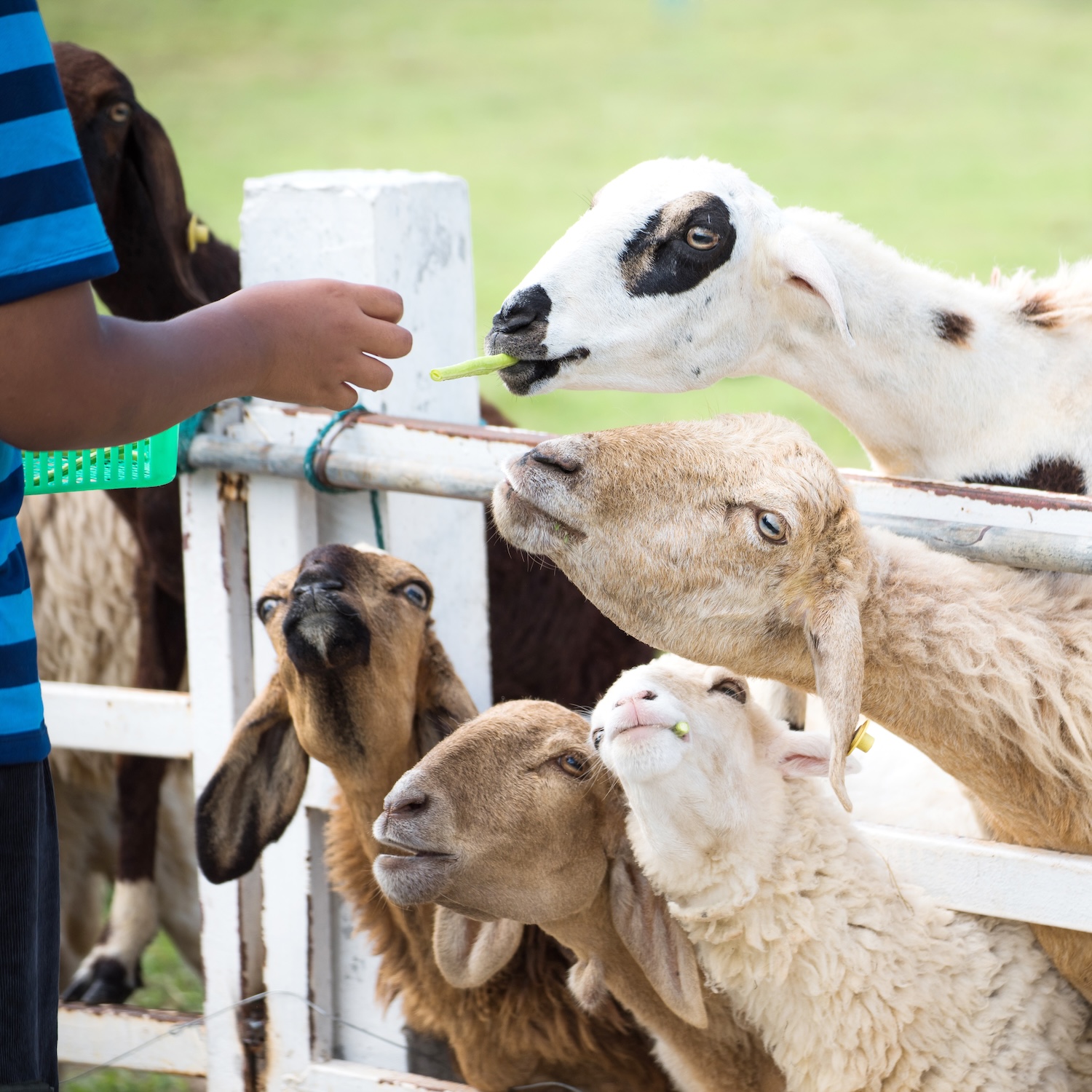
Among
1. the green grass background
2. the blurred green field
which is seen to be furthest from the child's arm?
the blurred green field

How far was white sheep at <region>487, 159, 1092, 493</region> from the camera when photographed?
2043 millimetres

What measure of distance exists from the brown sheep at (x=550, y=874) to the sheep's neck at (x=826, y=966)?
6cm

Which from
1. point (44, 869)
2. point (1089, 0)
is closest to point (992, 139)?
point (1089, 0)

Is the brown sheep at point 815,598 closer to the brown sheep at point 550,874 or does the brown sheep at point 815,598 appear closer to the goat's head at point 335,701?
the brown sheep at point 550,874

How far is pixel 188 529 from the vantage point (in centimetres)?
244

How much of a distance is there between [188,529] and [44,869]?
98cm

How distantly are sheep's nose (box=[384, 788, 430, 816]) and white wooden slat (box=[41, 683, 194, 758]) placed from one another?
0.82 m

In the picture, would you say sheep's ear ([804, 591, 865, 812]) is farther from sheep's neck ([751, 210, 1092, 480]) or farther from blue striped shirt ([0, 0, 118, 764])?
blue striped shirt ([0, 0, 118, 764])

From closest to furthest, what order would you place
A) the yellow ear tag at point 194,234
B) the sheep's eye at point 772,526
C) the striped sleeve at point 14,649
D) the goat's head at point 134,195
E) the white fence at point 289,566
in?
1. the striped sleeve at point 14,649
2. the sheep's eye at point 772,526
3. the white fence at point 289,566
4. the goat's head at point 134,195
5. the yellow ear tag at point 194,234

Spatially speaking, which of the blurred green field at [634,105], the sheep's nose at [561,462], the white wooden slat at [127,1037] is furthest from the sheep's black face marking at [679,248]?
the blurred green field at [634,105]

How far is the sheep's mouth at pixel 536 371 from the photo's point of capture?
2.03m

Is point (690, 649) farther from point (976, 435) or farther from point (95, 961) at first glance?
point (95, 961)

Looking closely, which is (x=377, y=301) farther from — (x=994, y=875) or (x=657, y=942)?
(x=994, y=875)

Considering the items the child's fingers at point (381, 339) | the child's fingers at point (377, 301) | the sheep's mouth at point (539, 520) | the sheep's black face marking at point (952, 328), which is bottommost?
the sheep's mouth at point (539, 520)
